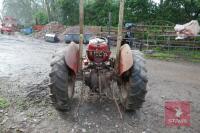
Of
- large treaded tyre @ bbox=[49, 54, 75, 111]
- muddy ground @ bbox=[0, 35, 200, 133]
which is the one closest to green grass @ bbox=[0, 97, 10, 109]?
muddy ground @ bbox=[0, 35, 200, 133]

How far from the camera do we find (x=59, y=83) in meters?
5.28

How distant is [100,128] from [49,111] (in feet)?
3.81

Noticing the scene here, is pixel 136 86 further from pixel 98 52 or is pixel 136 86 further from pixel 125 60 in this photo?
pixel 98 52

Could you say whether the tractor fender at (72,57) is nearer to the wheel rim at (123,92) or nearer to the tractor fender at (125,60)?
the tractor fender at (125,60)

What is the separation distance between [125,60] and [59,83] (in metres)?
1.26

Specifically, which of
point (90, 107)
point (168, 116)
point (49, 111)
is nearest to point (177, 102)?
point (168, 116)

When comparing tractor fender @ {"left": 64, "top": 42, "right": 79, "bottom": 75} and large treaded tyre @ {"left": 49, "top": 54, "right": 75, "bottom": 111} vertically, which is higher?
tractor fender @ {"left": 64, "top": 42, "right": 79, "bottom": 75}

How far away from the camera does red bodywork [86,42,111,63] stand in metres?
5.86

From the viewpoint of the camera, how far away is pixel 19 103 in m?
6.19

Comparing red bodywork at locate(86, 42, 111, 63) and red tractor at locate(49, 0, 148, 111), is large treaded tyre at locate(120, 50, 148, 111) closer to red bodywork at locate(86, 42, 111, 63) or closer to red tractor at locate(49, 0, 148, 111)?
red tractor at locate(49, 0, 148, 111)

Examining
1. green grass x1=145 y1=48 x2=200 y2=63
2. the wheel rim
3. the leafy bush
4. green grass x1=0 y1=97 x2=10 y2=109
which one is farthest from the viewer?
the leafy bush

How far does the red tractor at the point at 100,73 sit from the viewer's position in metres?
5.36

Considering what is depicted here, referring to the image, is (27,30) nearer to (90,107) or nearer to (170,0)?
(170,0)

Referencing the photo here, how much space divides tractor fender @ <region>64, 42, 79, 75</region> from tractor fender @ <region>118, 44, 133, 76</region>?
828 millimetres
